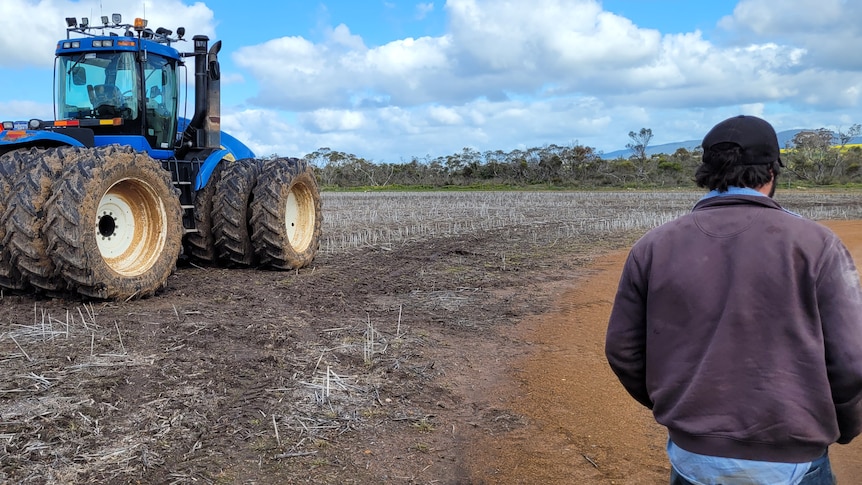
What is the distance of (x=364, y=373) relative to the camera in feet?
16.2

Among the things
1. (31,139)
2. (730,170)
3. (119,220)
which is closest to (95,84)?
(31,139)

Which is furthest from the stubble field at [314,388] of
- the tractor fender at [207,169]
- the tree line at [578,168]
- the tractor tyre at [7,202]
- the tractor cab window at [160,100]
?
the tree line at [578,168]

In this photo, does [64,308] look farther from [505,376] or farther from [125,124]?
[505,376]

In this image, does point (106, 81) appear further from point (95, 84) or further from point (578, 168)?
point (578, 168)

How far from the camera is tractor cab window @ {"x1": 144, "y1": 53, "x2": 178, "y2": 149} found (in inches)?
320

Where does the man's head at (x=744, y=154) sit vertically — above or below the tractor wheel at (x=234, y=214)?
above

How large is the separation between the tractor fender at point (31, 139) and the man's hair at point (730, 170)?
6712mm

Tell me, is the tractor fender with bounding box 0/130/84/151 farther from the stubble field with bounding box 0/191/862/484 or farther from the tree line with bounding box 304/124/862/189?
the tree line with bounding box 304/124/862/189

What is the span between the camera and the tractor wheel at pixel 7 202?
6.06 metres

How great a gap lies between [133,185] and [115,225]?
44 cm

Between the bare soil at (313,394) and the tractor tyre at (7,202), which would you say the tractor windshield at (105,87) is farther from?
the bare soil at (313,394)

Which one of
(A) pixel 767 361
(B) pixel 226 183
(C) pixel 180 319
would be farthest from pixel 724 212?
(B) pixel 226 183

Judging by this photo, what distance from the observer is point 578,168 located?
158 feet

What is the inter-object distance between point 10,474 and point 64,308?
3.37 metres
